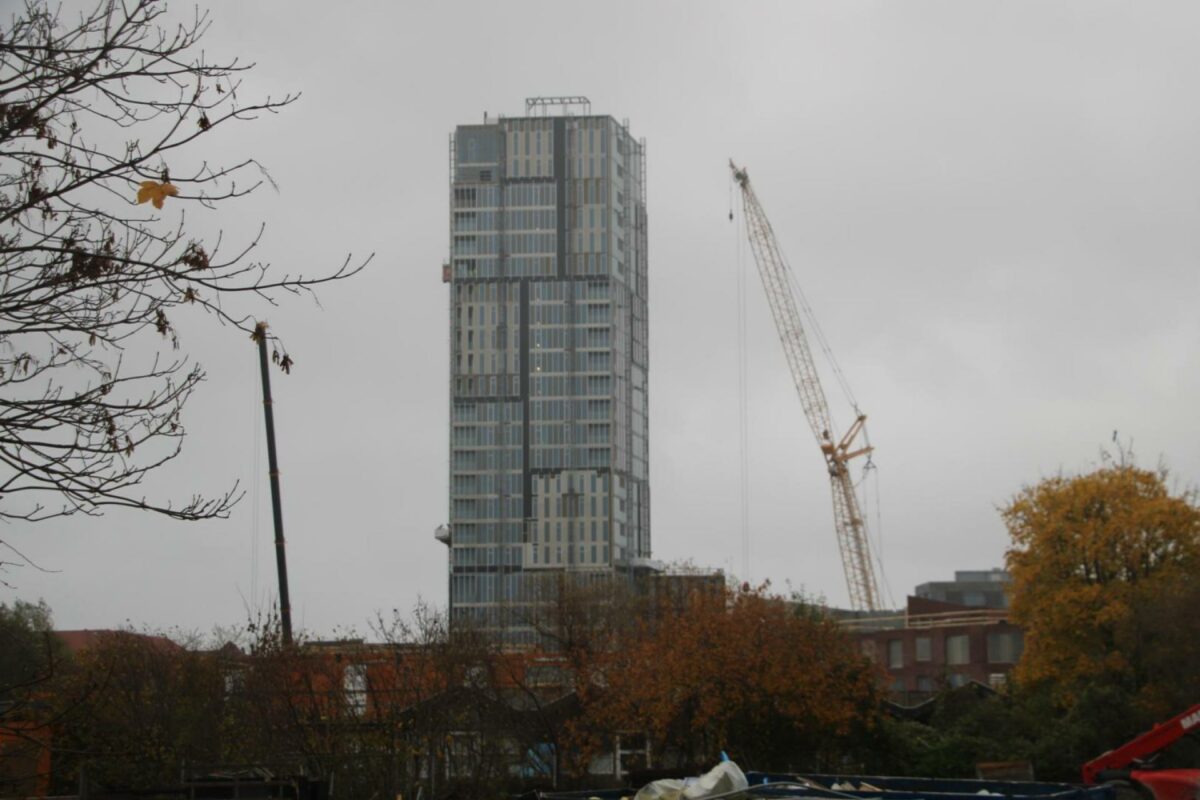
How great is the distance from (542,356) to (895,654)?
9569 centimetres

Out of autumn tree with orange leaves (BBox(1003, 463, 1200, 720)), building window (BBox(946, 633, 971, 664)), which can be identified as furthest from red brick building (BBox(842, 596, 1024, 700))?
A: autumn tree with orange leaves (BBox(1003, 463, 1200, 720))

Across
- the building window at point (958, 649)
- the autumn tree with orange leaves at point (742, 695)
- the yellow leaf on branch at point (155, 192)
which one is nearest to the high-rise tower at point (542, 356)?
the building window at point (958, 649)

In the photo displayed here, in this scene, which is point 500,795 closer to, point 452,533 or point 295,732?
point 295,732

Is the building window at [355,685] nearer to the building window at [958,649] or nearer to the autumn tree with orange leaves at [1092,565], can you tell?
the autumn tree with orange leaves at [1092,565]

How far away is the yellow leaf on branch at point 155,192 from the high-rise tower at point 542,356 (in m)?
173

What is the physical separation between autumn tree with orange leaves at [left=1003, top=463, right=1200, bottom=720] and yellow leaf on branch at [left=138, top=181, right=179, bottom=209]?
1955 inches

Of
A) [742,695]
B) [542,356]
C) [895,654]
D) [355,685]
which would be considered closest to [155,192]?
[355,685]

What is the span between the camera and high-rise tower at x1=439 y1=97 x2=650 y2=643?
186 metres

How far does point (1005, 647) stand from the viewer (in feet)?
297

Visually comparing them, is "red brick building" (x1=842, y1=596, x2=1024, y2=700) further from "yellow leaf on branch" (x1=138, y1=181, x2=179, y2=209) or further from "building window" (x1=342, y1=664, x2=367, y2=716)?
"yellow leaf on branch" (x1=138, y1=181, x2=179, y2=209)

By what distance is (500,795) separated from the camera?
3581cm

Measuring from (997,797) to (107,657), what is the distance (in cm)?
3186

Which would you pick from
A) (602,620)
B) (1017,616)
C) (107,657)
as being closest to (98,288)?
(107,657)

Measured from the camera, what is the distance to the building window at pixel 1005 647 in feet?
295
